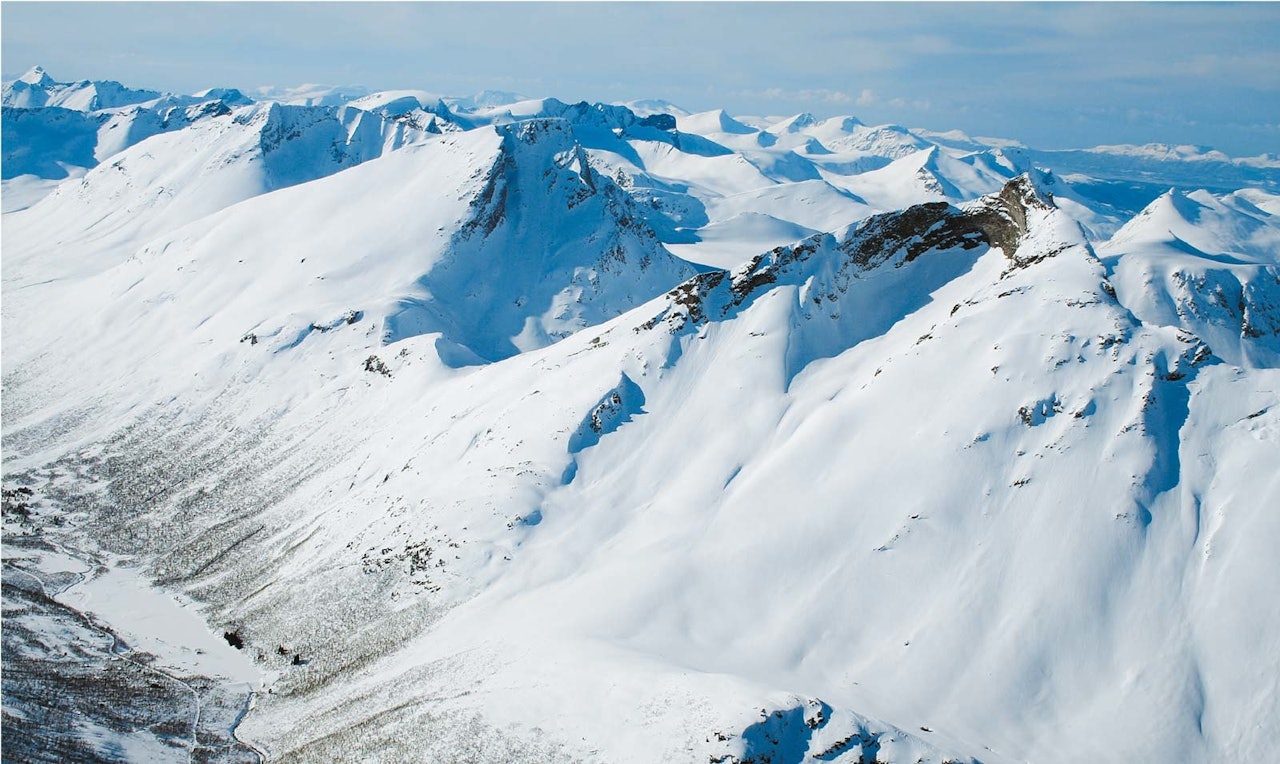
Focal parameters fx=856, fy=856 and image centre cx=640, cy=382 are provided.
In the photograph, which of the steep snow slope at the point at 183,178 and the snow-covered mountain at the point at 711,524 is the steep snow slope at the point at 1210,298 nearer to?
the snow-covered mountain at the point at 711,524

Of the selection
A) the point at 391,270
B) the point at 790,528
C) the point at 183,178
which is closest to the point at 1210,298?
the point at 790,528

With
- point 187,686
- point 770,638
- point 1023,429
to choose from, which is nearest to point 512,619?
point 770,638

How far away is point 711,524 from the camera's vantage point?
57156 millimetres

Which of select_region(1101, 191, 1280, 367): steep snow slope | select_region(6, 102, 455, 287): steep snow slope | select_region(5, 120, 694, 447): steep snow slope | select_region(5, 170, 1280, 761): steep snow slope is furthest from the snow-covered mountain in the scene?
select_region(6, 102, 455, 287): steep snow slope

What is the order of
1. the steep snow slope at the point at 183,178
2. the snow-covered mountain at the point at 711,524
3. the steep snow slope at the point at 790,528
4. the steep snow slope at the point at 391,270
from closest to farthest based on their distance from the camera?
the steep snow slope at the point at 790,528 → the snow-covered mountain at the point at 711,524 → the steep snow slope at the point at 391,270 → the steep snow slope at the point at 183,178

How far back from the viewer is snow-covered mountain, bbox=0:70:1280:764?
4406 centimetres

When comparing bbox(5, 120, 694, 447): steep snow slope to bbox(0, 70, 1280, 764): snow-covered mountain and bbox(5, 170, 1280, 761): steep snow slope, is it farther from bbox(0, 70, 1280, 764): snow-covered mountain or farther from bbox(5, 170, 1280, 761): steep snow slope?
bbox(5, 170, 1280, 761): steep snow slope

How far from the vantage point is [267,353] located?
9581cm

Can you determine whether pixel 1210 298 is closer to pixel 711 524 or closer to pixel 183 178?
pixel 711 524

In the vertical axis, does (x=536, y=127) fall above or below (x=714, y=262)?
above

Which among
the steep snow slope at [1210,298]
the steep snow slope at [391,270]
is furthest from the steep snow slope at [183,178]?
the steep snow slope at [1210,298]

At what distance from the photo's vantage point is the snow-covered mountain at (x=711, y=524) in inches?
1735

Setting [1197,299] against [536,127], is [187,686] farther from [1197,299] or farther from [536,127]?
[536,127]

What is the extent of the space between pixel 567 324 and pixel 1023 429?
232 ft
